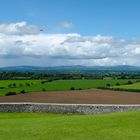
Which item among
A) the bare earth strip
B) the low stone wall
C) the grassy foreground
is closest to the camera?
the grassy foreground

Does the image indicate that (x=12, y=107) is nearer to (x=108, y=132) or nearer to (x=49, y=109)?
(x=49, y=109)

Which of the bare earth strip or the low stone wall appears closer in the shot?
the low stone wall

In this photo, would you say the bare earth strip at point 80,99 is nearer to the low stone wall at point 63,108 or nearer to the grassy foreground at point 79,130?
the low stone wall at point 63,108

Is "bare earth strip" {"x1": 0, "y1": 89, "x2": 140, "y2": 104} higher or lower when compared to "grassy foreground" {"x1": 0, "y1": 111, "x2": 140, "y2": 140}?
lower

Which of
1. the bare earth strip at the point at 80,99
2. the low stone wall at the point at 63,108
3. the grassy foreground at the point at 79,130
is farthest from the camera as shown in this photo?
the bare earth strip at the point at 80,99

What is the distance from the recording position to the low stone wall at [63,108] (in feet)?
137

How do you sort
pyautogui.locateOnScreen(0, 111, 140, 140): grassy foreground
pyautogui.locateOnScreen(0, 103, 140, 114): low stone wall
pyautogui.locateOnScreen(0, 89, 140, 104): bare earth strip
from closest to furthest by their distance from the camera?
pyautogui.locateOnScreen(0, 111, 140, 140): grassy foreground
pyautogui.locateOnScreen(0, 103, 140, 114): low stone wall
pyautogui.locateOnScreen(0, 89, 140, 104): bare earth strip

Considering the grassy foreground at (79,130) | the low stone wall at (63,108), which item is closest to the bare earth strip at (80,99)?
the low stone wall at (63,108)

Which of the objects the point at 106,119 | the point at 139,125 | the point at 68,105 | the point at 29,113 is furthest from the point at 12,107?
the point at 139,125

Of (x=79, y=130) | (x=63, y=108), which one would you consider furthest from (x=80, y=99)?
(x=79, y=130)

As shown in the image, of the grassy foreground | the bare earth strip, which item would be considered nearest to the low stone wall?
the bare earth strip

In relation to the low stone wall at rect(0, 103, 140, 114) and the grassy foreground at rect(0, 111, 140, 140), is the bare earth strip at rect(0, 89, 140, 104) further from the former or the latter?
the grassy foreground at rect(0, 111, 140, 140)

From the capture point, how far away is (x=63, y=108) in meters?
44.4

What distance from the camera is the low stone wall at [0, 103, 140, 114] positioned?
41812 mm
